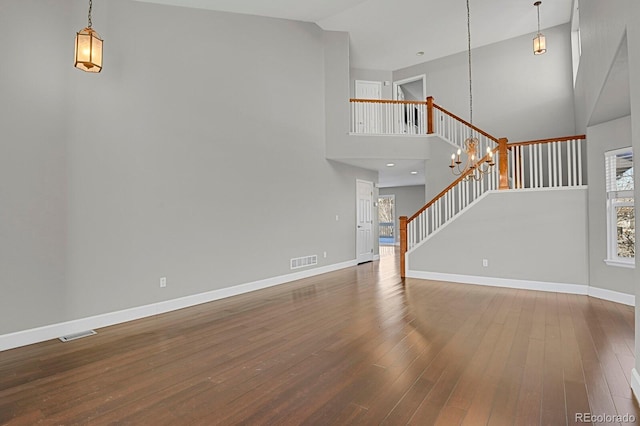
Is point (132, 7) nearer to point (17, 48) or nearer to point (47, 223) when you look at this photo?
point (17, 48)

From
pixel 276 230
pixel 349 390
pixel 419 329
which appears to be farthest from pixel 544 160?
pixel 349 390

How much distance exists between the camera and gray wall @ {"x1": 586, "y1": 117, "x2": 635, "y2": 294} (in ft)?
14.8

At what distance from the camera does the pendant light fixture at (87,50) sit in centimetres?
295

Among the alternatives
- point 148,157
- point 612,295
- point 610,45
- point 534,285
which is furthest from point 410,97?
point 148,157

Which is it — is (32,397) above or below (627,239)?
below

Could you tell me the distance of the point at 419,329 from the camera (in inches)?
139

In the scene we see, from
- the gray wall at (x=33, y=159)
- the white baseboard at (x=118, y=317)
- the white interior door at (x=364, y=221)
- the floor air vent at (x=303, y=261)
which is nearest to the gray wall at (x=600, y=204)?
the white interior door at (x=364, y=221)

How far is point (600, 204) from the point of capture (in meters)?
4.77

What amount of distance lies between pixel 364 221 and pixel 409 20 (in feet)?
15.3

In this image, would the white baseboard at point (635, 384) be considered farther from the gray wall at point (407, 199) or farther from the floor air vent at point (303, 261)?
the gray wall at point (407, 199)

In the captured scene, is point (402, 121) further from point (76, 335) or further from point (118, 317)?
point (76, 335)

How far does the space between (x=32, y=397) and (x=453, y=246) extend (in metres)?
5.94

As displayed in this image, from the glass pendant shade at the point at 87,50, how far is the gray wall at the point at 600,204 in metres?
6.54

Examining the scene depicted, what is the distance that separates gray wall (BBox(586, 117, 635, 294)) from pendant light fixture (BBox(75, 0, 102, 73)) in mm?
6542
